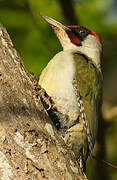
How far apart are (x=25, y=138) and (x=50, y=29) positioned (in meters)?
3.17

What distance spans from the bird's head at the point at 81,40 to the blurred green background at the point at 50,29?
17 centimetres

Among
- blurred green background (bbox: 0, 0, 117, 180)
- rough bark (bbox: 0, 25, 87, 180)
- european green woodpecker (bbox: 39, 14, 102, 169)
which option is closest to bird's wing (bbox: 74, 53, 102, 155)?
european green woodpecker (bbox: 39, 14, 102, 169)

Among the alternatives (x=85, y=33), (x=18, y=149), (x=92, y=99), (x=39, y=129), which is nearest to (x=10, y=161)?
(x=18, y=149)

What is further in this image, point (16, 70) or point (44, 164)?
point (16, 70)

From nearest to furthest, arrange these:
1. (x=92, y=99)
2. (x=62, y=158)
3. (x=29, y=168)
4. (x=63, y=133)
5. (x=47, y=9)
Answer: (x=29, y=168) < (x=62, y=158) < (x=63, y=133) < (x=92, y=99) < (x=47, y=9)

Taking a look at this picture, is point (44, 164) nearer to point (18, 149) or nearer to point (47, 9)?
point (18, 149)

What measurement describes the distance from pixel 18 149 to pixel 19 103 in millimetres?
339

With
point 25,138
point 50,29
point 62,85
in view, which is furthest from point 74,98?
point 50,29

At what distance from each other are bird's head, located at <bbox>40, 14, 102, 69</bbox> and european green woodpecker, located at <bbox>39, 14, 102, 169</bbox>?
22.2 inches

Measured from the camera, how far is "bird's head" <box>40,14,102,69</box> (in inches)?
188

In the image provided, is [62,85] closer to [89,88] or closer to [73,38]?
[89,88]

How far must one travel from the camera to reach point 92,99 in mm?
4043

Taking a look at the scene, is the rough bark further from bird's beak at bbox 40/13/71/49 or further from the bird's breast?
bird's beak at bbox 40/13/71/49

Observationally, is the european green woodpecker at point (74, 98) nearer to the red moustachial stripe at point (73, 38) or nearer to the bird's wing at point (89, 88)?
the bird's wing at point (89, 88)
